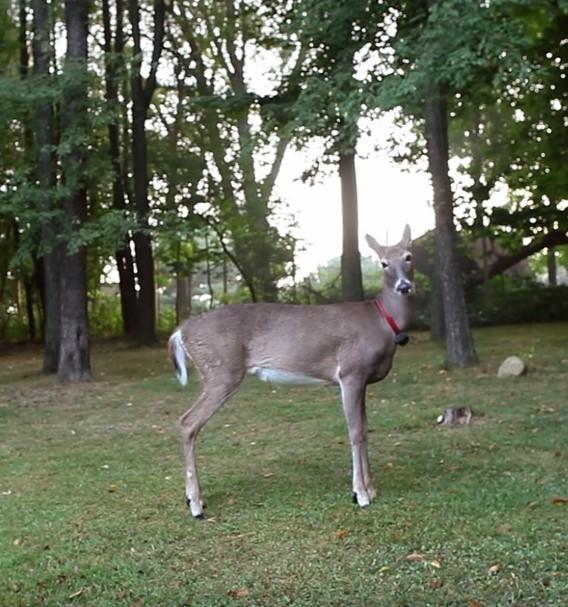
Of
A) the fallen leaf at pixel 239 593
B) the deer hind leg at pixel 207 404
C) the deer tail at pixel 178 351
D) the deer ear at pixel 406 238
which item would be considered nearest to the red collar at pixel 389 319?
the deer ear at pixel 406 238

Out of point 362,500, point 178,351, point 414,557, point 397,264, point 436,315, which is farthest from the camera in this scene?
point 436,315

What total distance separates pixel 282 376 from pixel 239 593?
1846 millimetres

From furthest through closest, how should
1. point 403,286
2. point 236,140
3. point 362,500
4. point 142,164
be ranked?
1. point 236,140
2. point 142,164
3. point 403,286
4. point 362,500

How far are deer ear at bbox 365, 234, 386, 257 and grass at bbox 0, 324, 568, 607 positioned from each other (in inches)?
55.9

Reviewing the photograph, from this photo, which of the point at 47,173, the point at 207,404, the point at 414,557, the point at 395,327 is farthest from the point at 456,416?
the point at 47,173

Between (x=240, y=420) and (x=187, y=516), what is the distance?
3.57m

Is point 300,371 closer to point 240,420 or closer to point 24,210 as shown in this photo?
point 240,420

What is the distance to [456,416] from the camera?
810 cm

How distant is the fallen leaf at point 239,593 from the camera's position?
13.1 feet

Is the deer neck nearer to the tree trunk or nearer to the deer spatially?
the deer

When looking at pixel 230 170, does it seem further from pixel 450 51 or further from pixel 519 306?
pixel 450 51

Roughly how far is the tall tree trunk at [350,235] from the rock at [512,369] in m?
6.25

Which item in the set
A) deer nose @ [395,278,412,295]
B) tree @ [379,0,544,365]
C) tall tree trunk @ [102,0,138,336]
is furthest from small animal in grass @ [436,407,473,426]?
tall tree trunk @ [102,0,138,336]

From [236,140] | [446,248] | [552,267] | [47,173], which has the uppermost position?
[236,140]
